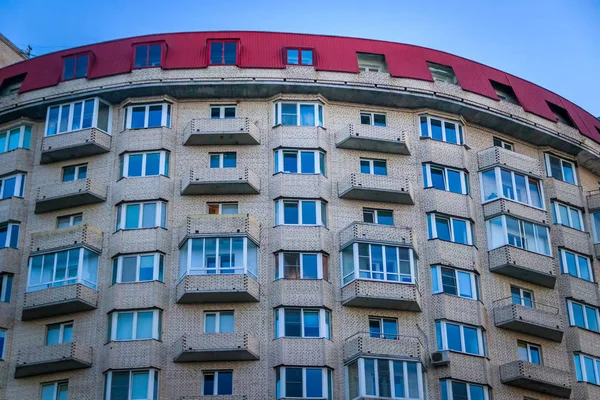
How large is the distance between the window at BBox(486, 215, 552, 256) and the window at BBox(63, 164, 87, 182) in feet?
71.3

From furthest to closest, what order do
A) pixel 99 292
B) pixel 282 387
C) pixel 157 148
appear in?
1. pixel 157 148
2. pixel 99 292
3. pixel 282 387

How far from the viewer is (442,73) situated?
201 feet

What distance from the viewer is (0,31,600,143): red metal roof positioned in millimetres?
58281

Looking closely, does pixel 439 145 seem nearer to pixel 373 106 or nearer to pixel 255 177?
pixel 373 106

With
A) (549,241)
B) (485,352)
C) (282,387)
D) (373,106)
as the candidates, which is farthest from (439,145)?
(282,387)

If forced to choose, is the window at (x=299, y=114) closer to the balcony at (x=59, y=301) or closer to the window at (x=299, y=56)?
the window at (x=299, y=56)

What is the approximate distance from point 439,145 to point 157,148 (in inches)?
598

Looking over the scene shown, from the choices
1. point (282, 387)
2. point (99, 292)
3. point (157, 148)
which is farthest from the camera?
point (157, 148)

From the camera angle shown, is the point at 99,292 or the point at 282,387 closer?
the point at 282,387

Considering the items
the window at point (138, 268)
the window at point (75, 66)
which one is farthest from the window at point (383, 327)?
the window at point (75, 66)

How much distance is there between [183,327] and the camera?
167 ft

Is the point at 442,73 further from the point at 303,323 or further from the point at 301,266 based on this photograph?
the point at 303,323

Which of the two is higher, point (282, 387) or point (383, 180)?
point (383, 180)

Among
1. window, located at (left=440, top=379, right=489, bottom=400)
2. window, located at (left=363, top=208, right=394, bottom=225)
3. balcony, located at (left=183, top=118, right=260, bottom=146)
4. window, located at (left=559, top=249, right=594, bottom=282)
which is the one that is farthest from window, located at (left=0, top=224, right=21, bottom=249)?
window, located at (left=559, top=249, right=594, bottom=282)
